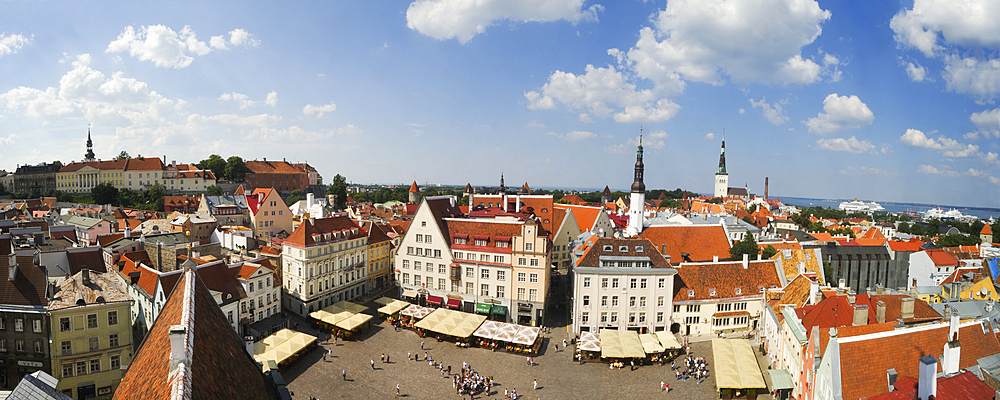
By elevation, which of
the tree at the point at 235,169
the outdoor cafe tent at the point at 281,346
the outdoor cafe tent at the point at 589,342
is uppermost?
the tree at the point at 235,169

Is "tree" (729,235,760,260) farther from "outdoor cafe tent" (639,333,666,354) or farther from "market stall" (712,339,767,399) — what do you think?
"market stall" (712,339,767,399)

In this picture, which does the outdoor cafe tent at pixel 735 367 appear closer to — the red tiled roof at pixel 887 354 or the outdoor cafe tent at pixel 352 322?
the red tiled roof at pixel 887 354

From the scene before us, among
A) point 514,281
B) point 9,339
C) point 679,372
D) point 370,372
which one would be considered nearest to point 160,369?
point 370,372

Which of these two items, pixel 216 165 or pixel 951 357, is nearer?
pixel 951 357

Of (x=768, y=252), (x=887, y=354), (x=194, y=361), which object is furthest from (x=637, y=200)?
(x=194, y=361)

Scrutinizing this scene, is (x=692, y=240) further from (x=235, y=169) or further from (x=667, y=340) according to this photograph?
(x=235, y=169)

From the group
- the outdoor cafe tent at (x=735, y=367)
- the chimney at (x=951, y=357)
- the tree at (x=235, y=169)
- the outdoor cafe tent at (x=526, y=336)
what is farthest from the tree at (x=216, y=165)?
the chimney at (x=951, y=357)
